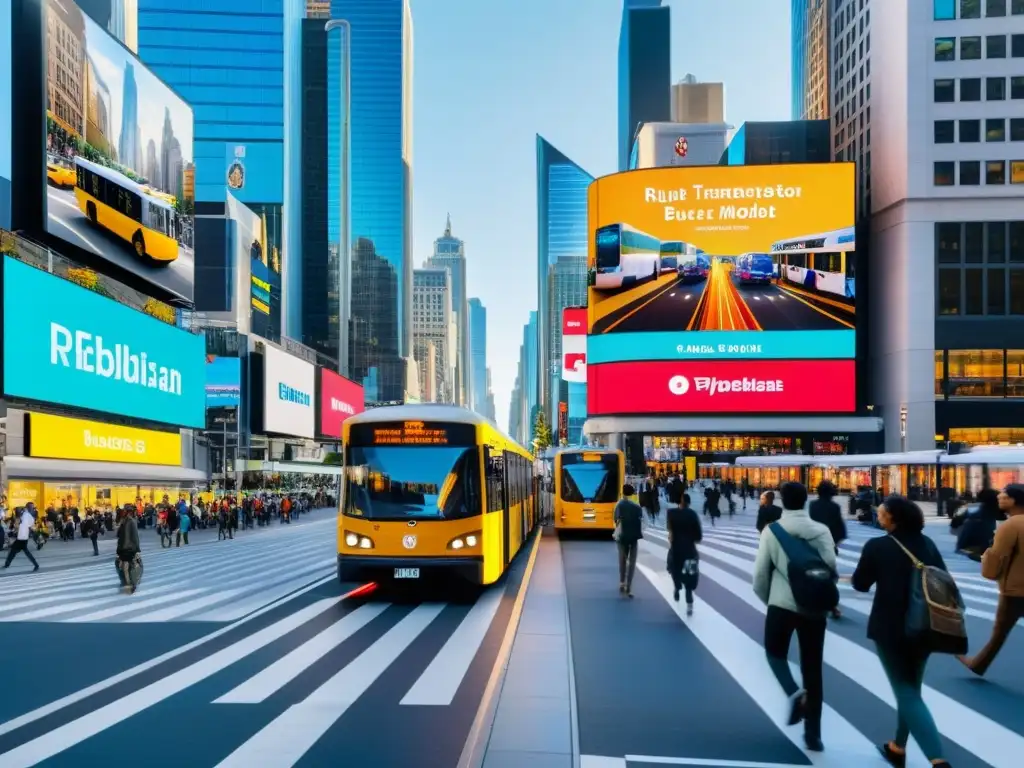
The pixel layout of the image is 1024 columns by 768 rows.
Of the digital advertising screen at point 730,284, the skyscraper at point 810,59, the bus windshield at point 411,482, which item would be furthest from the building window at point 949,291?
the bus windshield at point 411,482

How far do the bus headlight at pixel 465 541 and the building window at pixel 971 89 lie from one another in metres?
67.1

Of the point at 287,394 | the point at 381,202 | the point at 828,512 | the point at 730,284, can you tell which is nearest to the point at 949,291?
the point at 730,284

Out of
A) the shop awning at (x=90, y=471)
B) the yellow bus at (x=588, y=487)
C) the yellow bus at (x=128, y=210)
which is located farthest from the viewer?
the yellow bus at (x=128, y=210)

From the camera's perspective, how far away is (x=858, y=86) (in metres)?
82.6

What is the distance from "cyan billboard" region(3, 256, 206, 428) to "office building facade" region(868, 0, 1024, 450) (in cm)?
5167

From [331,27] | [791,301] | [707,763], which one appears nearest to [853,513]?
[791,301]

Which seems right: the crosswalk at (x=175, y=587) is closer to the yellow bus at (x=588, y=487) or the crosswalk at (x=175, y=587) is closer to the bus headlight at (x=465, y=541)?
the bus headlight at (x=465, y=541)

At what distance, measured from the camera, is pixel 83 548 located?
28.8m

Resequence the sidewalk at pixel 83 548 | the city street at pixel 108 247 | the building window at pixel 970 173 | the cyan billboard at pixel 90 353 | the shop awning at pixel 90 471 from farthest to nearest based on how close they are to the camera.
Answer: the building window at pixel 970 173
the city street at pixel 108 247
the shop awning at pixel 90 471
the cyan billboard at pixel 90 353
the sidewalk at pixel 83 548

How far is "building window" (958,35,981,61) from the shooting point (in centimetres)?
6469

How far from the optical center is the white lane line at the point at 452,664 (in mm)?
7754

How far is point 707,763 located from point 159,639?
768 cm

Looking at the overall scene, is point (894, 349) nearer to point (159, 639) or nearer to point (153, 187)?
point (153, 187)

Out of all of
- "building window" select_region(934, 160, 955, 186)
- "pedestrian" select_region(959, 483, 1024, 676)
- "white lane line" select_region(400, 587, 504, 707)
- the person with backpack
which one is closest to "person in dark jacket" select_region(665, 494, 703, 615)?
"white lane line" select_region(400, 587, 504, 707)
